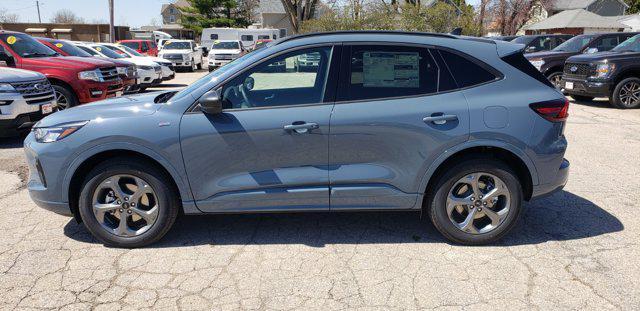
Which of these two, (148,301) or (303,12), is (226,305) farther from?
(303,12)

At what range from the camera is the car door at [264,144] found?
3.62 meters

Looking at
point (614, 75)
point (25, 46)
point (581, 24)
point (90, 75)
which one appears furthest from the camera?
point (581, 24)

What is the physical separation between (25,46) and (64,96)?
61.5 inches

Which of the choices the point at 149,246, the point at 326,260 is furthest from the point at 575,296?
the point at 149,246

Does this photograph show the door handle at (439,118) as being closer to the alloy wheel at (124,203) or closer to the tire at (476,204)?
the tire at (476,204)

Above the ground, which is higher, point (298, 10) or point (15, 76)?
point (298, 10)

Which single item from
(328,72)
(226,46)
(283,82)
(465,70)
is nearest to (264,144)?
(283,82)

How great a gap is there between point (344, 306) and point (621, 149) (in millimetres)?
6332

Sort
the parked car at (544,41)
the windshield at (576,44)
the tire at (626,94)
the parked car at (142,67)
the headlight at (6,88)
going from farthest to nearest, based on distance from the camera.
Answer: the parked car at (544,41) → the parked car at (142,67) → the windshield at (576,44) → the tire at (626,94) → the headlight at (6,88)

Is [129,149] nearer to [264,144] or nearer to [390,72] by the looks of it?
[264,144]

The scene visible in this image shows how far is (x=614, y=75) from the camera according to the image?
11.1m

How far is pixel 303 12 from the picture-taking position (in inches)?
1325

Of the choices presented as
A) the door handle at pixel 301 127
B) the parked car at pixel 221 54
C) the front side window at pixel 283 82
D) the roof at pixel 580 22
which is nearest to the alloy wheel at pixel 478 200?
the door handle at pixel 301 127

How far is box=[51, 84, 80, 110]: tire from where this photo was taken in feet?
29.6
